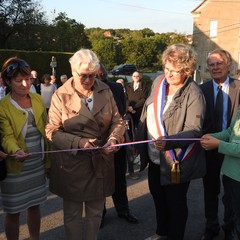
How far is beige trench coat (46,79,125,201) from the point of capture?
2680 mm

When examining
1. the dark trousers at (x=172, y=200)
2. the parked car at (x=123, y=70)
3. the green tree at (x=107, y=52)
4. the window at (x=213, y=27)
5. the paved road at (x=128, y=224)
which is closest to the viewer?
the dark trousers at (x=172, y=200)

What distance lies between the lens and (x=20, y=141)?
284 centimetres

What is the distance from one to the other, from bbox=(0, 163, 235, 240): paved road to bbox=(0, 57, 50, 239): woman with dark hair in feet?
2.68

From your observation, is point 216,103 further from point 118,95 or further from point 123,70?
point 123,70

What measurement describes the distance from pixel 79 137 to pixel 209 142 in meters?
1.08

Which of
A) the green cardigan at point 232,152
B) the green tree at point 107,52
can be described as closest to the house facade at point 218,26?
the green tree at point 107,52

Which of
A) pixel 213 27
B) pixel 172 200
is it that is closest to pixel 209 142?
pixel 172 200

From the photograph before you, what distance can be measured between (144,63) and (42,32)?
22.1 meters

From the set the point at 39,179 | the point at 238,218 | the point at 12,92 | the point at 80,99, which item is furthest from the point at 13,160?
the point at 238,218

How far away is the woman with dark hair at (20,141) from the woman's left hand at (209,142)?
1.42 meters

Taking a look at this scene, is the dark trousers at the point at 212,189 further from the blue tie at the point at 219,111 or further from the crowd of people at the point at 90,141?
the crowd of people at the point at 90,141

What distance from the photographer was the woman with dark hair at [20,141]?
277cm

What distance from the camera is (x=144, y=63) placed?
54.9 meters

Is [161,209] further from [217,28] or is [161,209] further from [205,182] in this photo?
[217,28]
